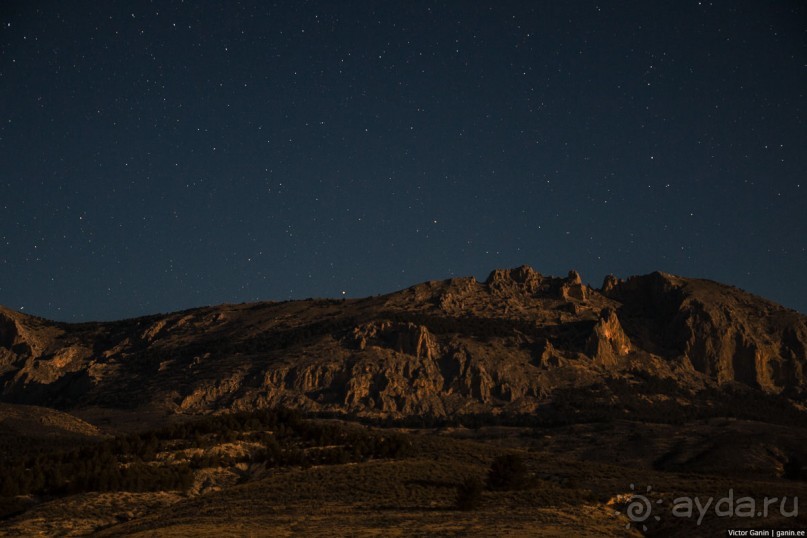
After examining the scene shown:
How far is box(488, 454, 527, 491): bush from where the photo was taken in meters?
55.3

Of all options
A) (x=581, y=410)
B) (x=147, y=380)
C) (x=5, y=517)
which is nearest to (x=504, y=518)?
(x=5, y=517)

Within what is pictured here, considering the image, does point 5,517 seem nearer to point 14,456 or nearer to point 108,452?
point 108,452

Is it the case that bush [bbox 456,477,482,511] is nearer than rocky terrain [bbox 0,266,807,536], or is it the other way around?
bush [bbox 456,477,482,511]

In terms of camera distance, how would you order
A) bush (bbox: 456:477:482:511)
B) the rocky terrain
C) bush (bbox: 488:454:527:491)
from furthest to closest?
bush (bbox: 488:454:527:491) < the rocky terrain < bush (bbox: 456:477:482:511)

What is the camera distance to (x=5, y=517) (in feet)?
168

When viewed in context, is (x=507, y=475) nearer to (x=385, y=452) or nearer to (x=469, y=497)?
(x=469, y=497)

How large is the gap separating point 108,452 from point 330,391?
12100 centimetres

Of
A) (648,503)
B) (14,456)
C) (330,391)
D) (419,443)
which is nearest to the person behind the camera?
(648,503)

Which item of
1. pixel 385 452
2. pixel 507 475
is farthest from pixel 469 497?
pixel 385 452

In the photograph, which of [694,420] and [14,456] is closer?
[14,456]

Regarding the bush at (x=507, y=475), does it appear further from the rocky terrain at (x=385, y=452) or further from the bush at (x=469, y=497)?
the bush at (x=469, y=497)

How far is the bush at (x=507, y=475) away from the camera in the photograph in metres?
55.3

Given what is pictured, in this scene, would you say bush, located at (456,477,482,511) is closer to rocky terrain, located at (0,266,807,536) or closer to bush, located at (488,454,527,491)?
rocky terrain, located at (0,266,807,536)

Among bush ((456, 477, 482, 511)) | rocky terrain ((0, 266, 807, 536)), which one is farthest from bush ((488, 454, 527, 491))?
bush ((456, 477, 482, 511))
